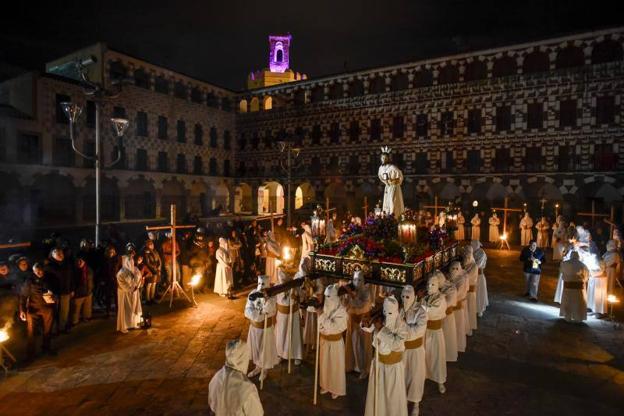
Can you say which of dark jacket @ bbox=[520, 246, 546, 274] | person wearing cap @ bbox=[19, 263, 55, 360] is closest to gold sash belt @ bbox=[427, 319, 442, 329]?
dark jacket @ bbox=[520, 246, 546, 274]

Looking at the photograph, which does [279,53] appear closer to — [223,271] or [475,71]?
[475,71]

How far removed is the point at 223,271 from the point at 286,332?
5.14 metres

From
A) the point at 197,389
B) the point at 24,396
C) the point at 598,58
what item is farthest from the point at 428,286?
the point at 598,58

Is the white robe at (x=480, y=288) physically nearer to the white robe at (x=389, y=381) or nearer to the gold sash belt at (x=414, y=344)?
the gold sash belt at (x=414, y=344)

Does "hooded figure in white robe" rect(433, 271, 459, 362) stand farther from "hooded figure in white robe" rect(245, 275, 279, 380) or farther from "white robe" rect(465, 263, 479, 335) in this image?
"hooded figure in white robe" rect(245, 275, 279, 380)

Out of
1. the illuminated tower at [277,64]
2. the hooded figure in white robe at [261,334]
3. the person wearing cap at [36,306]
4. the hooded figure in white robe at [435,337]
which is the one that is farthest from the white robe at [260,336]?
the illuminated tower at [277,64]

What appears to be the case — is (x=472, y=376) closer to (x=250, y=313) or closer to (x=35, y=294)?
(x=250, y=313)

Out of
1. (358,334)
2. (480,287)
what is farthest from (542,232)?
(358,334)

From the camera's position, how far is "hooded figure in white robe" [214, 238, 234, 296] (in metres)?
12.3

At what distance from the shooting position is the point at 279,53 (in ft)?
175

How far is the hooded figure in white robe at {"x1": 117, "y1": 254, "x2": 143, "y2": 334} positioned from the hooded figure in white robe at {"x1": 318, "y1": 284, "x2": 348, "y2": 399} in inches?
204

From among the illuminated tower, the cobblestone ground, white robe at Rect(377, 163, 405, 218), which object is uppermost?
the illuminated tower

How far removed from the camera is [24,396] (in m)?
6.37

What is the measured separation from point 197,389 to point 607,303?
11.3 m
